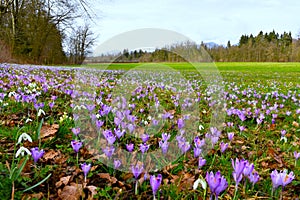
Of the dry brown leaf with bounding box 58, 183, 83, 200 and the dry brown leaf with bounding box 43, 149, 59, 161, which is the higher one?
the dry brown leaf with bounding box 43, 149, 59, 161

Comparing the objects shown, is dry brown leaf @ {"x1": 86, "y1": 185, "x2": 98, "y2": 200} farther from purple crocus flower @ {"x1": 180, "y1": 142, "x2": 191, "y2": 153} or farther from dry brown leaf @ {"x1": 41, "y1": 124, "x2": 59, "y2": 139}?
dry brown leaf @ {"x1": 41, "y1": 124, "x2": 59, "y2": 139}

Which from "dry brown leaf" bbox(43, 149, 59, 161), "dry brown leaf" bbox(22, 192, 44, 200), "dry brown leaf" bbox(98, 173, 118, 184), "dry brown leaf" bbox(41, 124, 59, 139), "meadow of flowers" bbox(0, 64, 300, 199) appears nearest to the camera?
"dry brown leaf" bbox(22, 192, 44, 200)

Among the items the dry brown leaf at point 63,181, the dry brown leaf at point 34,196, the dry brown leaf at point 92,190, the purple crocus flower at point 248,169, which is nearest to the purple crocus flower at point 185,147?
the purple crocus flower at point 248,169

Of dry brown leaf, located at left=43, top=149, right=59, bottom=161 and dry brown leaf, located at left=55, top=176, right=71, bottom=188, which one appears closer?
dry brown leaf, located at left=55, top=176, right=71, bottom=188

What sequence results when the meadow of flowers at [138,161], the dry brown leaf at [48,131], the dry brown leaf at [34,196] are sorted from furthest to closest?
the dry brown leaf at [48,131] < the meadow of flowers at [138,161] < the dry brown leaf at [34,196]

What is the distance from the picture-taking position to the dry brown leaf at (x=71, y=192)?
1.54 m

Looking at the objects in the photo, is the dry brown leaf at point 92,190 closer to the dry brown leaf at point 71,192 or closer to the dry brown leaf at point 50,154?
the dry brown leaf at point 71,192

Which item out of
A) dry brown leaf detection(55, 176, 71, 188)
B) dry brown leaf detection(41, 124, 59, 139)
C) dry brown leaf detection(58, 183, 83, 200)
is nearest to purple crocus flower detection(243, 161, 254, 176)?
dry brown leaf detection(58, 183, 83, 200)

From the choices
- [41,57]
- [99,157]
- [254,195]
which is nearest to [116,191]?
[99,157]

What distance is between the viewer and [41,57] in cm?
3456

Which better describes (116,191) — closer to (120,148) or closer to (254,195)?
(120,148)

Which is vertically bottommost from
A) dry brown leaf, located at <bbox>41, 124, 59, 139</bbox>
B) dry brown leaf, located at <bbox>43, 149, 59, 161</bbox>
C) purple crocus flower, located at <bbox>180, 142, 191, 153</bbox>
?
dry brown leaf, located at <bbox>43, 149, 59, 161</bbox>

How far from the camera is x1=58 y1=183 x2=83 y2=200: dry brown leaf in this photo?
5.06ft

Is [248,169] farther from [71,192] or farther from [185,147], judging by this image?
[71,192]
